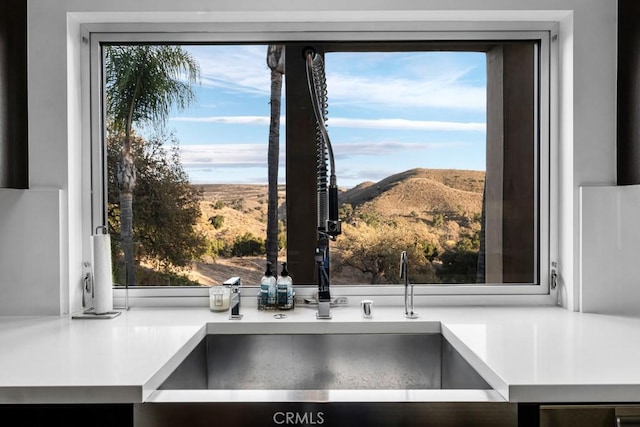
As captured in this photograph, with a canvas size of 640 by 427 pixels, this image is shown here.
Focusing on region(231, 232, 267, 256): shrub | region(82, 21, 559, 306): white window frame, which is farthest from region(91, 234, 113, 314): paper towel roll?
region(231, 232, 267, 256): shrub

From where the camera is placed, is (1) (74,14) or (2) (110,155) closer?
(1) (74,14)

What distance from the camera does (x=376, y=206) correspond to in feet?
6.53

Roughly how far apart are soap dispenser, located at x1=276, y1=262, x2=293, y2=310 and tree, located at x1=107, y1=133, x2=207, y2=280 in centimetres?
36

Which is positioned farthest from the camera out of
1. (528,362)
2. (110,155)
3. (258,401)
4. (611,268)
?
(110,155)

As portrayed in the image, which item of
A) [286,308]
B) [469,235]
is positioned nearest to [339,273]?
[286,308]

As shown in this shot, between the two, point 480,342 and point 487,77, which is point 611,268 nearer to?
point 480,342

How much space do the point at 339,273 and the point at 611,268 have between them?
3.14ft

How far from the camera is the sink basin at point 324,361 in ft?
5.47

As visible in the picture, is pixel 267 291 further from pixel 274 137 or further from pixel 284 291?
pixel 274 137

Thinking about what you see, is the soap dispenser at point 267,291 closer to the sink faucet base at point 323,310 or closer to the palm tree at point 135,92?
the sink faucet base at point 323,310

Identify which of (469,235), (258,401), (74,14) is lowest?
(258,401)

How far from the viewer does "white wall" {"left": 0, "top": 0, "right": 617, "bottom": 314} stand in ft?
5.78

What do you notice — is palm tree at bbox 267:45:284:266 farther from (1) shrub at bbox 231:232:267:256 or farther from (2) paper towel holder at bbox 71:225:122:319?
(2) paper towel holder at bbox 71:225:122:319

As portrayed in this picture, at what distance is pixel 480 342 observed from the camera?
141cm
